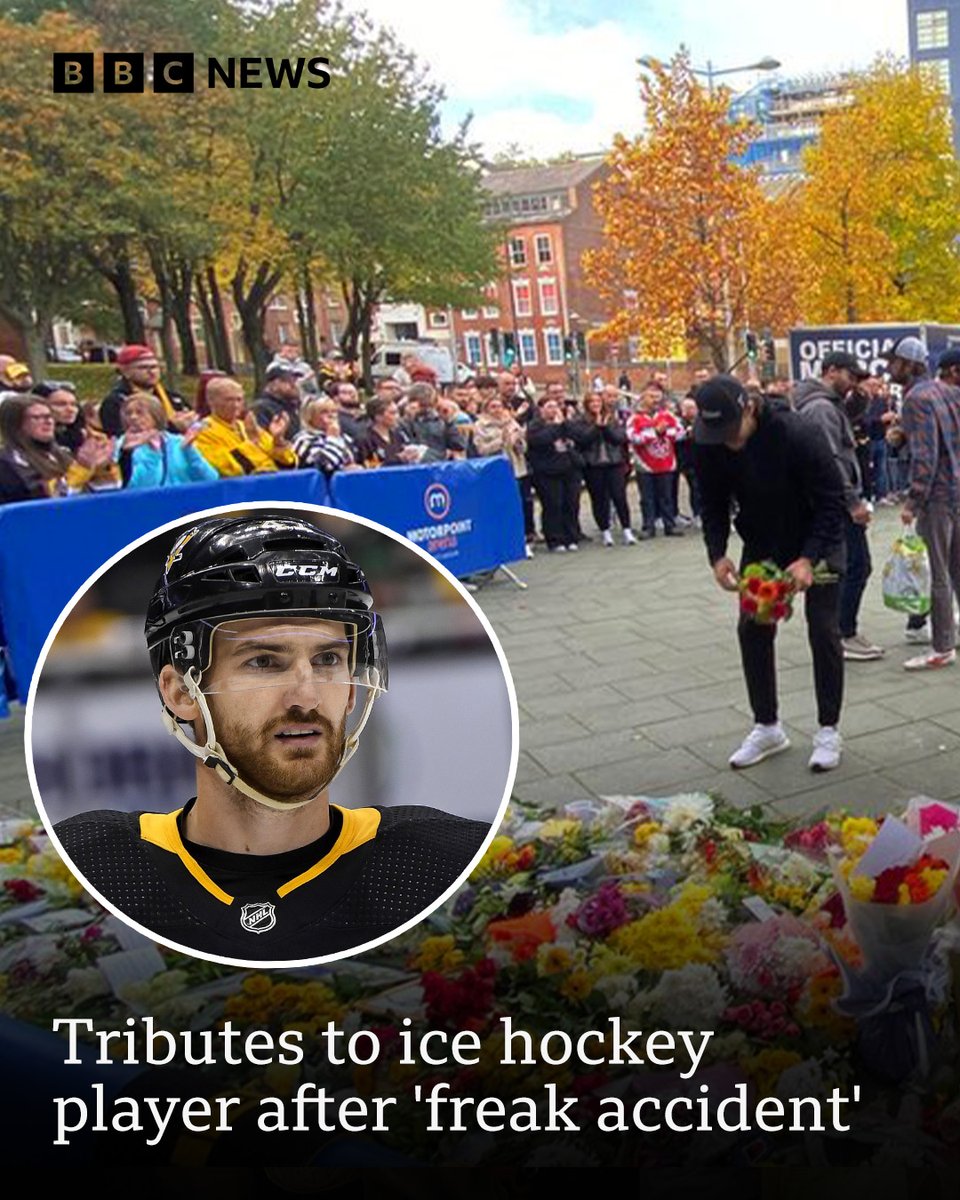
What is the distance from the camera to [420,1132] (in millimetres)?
1514

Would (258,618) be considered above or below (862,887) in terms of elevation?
above

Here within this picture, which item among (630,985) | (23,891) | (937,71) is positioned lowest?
(630,985)

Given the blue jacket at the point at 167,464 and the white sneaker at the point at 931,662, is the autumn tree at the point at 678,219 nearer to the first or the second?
the blue jacket at the point at 167,464

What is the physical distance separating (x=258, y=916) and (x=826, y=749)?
6.80ft

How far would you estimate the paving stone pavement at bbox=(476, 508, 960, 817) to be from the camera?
106 inches

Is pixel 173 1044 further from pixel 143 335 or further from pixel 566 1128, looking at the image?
pixel 143 335

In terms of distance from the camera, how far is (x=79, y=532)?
1.85m

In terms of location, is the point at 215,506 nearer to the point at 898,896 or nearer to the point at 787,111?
the point at 787,111

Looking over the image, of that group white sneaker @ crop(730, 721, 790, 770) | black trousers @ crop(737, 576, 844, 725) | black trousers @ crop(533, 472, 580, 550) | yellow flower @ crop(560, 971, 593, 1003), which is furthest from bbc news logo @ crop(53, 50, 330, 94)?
black trousers @ crop(533, 472, 580, 550)

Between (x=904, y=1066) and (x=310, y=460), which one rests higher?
(x=310, y=460)

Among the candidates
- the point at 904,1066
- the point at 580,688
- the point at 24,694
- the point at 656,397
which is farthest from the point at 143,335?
the point at 656,397

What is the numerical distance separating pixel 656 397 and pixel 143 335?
11.5ft

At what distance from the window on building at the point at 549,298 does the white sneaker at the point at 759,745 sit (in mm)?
1694

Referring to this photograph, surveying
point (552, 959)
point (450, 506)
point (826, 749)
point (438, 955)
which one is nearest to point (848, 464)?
point (826, 749)
